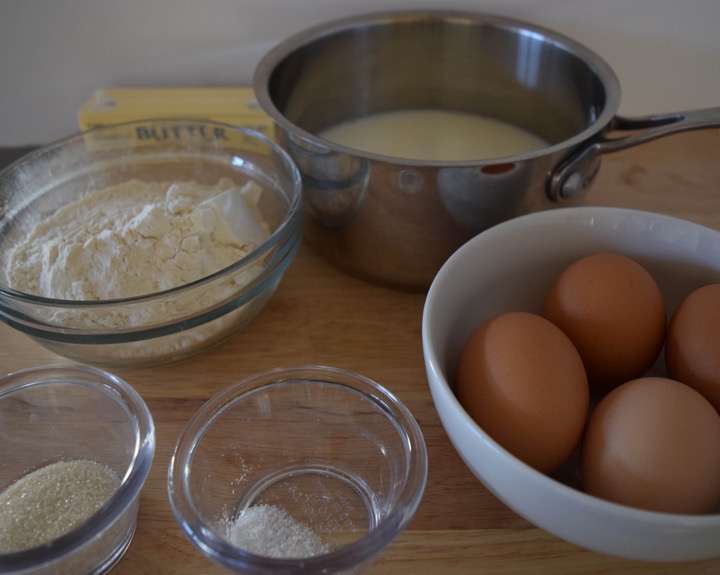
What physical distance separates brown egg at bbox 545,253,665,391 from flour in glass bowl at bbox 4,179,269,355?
0.32m

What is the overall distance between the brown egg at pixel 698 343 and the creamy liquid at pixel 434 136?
1.08 ft

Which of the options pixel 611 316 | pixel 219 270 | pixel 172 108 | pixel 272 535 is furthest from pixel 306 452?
pixel 172 108

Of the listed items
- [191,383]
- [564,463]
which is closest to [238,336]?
[191,383]

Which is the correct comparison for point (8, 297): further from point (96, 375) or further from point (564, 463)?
point (564, 463)

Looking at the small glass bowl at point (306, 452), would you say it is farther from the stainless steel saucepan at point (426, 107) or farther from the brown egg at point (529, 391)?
the stainless steel saucepan at point (426, 107)

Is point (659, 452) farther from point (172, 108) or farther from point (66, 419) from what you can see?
point (172, 108)

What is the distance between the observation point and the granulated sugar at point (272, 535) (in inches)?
21.8

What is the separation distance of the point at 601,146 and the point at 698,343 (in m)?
0.24

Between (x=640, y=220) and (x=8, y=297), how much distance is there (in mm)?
621

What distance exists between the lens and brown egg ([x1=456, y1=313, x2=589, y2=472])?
0.54m

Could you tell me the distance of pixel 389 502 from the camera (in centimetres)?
59

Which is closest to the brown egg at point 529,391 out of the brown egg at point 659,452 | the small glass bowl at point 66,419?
the brown egg at point 659,452

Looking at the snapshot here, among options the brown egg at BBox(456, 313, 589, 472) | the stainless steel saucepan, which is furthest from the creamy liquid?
the brown egg at BBox(456, 313, 589, 472)

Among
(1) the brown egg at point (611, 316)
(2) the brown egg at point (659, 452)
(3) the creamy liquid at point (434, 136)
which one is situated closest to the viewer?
(2) the brown egg at point (659, 452)
